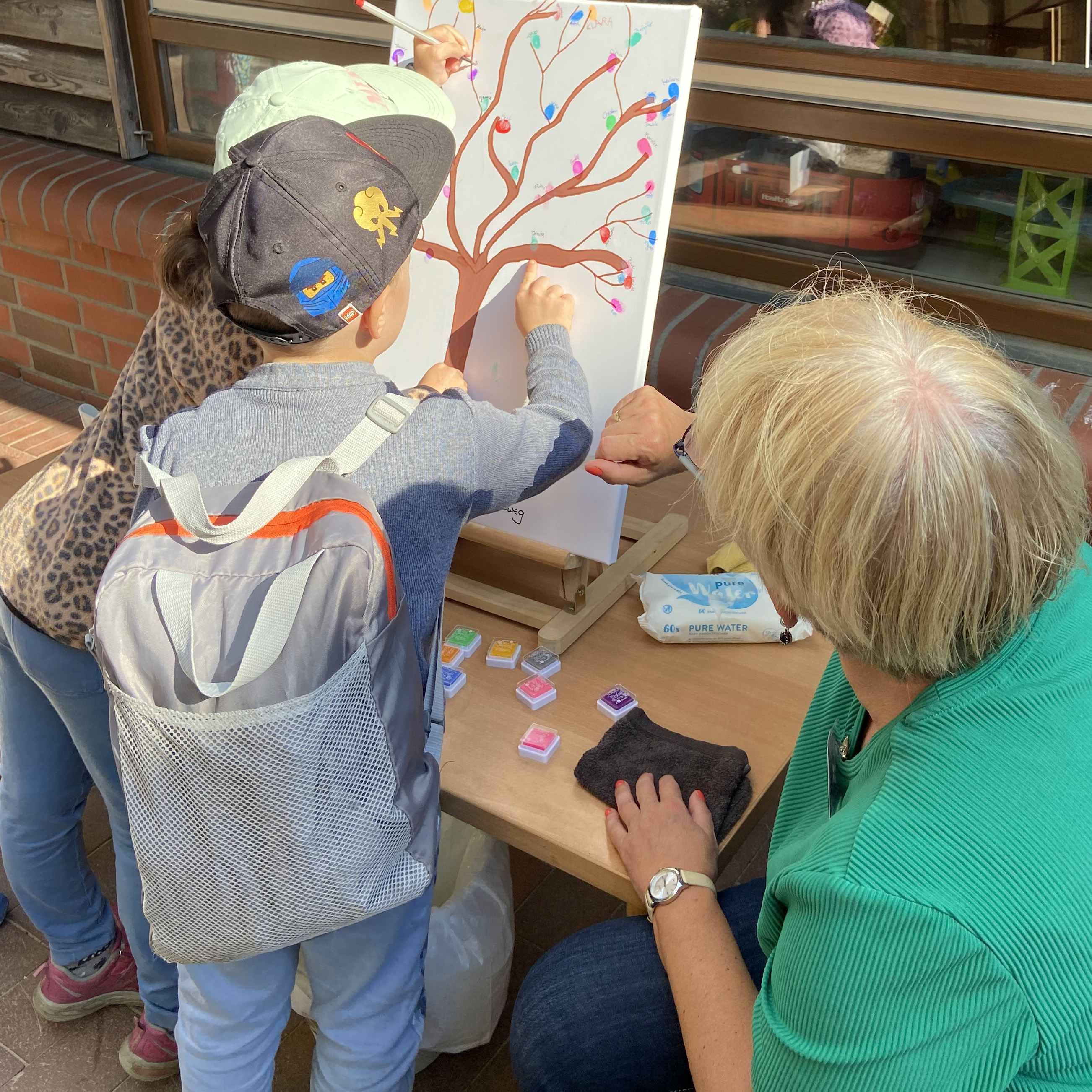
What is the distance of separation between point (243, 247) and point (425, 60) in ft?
2.03

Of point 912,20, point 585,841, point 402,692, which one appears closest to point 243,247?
point 402,692

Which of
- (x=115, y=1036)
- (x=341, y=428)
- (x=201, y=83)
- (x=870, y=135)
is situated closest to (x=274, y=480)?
(x=341, y=428)

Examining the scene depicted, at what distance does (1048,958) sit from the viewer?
30.5 inches

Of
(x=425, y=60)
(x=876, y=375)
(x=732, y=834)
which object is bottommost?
(x=732, y=834)

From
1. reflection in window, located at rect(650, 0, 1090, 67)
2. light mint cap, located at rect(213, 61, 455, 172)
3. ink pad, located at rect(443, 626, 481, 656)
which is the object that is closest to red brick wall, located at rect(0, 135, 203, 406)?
reflection in window, located at rect(650, 0, 1090, 67)

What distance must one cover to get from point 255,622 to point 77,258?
270 centimetres

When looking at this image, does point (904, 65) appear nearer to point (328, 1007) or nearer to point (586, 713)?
point (586, 713)

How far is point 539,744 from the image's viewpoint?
1304 millimetres

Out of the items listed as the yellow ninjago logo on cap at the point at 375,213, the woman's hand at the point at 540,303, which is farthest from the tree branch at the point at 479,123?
the yellow ninjago logo on cap at the point at 375,213

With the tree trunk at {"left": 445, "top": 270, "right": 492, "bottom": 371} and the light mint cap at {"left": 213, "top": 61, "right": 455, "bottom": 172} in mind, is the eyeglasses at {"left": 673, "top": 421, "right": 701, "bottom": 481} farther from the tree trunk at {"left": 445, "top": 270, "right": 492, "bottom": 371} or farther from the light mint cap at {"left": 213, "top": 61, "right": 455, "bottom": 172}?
the light mint cap at {"left": 213, "top": 61, "right": 455, "bottom": 172}

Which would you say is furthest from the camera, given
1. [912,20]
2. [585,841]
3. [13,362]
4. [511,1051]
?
[13,362]

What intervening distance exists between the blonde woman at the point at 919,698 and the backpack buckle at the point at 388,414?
33 centimetres

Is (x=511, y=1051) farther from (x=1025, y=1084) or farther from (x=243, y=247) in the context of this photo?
(x=243, y=247)

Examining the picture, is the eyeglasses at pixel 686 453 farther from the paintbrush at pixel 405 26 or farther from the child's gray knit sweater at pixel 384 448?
the paintbrush at pixel 405 26
